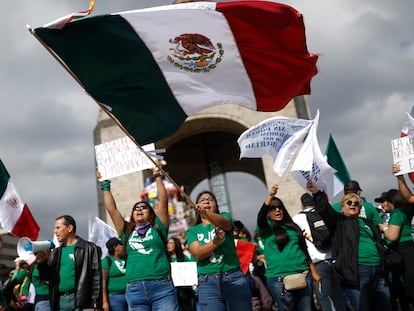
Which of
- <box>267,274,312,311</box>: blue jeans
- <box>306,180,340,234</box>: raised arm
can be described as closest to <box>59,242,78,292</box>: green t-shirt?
<box>267,274,312,311</box>: blue jeans

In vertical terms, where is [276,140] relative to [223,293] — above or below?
above

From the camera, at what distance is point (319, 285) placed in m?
5.71

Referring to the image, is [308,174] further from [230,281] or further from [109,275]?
[109,275]

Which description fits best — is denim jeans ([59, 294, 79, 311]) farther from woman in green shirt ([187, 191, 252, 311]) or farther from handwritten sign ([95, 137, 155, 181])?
handwritten sign ([95, 137, 155, 181])

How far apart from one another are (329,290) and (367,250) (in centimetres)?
79

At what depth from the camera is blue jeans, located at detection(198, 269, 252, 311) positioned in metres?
4.63

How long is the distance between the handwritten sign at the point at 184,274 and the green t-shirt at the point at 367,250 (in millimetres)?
1964

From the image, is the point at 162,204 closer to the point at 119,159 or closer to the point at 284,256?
the point at 119,159

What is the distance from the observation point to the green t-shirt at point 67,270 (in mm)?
4973

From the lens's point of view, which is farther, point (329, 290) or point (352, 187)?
point (352, 187)

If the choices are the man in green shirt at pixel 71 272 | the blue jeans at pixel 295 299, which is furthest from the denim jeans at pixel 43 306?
the blue jeans at pixel 295 299

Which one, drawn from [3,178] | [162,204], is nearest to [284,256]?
[162,204]

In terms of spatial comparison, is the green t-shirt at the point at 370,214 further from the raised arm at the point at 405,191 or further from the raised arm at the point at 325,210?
the raised arm at the point at 325,210

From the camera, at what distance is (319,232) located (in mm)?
5715
